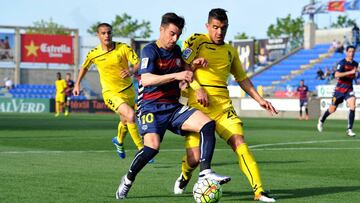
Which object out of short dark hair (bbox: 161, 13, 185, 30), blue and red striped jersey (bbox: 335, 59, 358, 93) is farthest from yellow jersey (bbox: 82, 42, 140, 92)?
blue and red striped jersey (bbox: 335, 59, 358, 93)

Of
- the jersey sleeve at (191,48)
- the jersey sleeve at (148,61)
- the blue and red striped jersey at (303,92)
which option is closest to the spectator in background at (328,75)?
the blue and red striped jersey at (303,92)

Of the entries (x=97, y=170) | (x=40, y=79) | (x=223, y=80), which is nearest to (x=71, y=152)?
(x=97, y=170)

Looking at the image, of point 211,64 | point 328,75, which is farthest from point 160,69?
point 328,75

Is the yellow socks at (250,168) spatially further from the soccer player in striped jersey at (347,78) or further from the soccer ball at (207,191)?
the soccer player in striped jersey at (347,78)

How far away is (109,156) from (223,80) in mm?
6053

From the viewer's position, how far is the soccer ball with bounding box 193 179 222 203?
342 inches

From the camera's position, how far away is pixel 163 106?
939 cm

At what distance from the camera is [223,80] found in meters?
10.0

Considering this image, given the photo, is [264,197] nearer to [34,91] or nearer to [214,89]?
[214,89]

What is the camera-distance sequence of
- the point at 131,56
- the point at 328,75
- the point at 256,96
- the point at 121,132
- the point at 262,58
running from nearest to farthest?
the point at 256,96, the point at 131,56, the point at 121,132, the point at 328,75, the point at 262,58

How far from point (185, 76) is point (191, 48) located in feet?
3.36

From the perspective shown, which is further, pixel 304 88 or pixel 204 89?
pixel 304 88

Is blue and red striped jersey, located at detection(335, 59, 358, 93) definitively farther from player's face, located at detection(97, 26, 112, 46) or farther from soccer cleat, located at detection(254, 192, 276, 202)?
soccer cleat, located at detection(254, 192, 276, 202)

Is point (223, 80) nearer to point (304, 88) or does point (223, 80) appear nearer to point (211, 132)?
point (211, 132)
